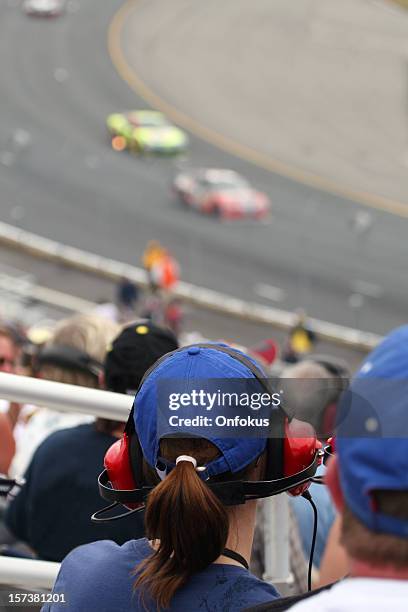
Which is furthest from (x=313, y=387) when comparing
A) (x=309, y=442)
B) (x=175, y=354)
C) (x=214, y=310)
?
(x=214, y=310)

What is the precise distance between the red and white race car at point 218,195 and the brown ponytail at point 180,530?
1163 inches

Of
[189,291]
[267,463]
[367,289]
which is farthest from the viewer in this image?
[367,289]

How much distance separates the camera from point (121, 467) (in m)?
2.73

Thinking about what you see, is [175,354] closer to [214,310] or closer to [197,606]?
[197,606]

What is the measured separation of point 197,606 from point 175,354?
23.3 inches

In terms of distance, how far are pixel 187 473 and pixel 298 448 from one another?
37 centimetres

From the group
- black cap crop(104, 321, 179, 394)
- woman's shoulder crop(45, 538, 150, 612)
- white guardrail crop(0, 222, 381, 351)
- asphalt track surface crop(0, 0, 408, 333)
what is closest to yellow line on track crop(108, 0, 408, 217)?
asphalt track surface crop(0, 0, 408, 333)

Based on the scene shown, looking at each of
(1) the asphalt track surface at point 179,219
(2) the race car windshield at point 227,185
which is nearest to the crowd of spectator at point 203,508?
(1) the asphalt track surface at point 179,219

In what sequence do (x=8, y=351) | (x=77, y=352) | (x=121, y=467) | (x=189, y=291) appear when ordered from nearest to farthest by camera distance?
1. (x=121, y=467)
2. (x=77, y=352)
3. (x=8, y=351)
4. (x=189, y=291)

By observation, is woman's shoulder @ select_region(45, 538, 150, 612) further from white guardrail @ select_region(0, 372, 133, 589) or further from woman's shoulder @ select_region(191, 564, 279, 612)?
white guardrail @ select_region(0, 372, 133, 589)

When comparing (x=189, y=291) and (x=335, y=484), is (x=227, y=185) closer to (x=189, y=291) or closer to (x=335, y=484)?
(x=189, y=291)

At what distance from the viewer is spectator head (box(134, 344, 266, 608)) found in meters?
2.39

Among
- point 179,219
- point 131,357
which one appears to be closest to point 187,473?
point 131,357

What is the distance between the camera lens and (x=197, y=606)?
95.7 inches
